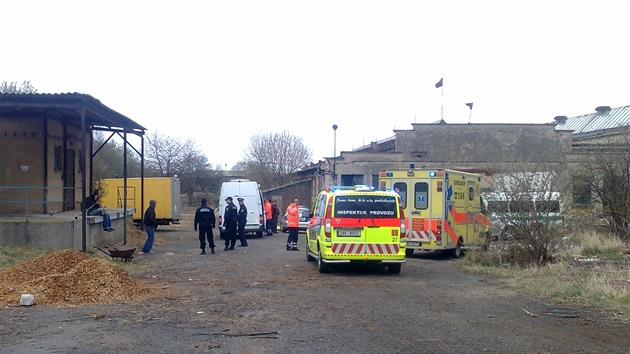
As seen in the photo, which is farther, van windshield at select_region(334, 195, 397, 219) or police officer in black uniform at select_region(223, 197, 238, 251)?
police officer in black uniform at select_region(223, 197, 238, 251)

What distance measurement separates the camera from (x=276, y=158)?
201 ft

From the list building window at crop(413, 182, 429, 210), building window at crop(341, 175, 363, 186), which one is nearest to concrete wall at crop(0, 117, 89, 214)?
building window at crop(413, 182, 429, 210)

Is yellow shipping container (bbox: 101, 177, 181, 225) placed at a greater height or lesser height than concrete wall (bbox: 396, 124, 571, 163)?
lesser

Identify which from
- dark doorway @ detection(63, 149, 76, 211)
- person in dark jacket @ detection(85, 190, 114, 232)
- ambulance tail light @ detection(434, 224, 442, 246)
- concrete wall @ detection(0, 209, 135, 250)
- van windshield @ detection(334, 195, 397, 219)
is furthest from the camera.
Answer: dark doorway @ detection(63, 149, 76, 211)

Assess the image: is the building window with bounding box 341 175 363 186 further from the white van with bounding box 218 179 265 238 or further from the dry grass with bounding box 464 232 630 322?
the dry grass with bounding box 464 232 630 322

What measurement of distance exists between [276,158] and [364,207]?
4684cm

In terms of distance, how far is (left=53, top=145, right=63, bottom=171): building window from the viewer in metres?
23.3

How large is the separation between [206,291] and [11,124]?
13712 mm

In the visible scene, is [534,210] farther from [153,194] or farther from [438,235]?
[153,194]

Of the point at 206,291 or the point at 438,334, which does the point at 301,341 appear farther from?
the point at 206,291

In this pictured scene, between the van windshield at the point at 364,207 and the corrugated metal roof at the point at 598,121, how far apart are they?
47529 millimetres

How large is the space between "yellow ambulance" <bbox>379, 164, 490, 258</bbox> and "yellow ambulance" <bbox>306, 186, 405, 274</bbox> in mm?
4038

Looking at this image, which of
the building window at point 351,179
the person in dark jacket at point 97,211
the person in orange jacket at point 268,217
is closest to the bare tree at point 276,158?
the building window at point 351,179

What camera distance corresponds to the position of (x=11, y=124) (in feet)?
71.2
